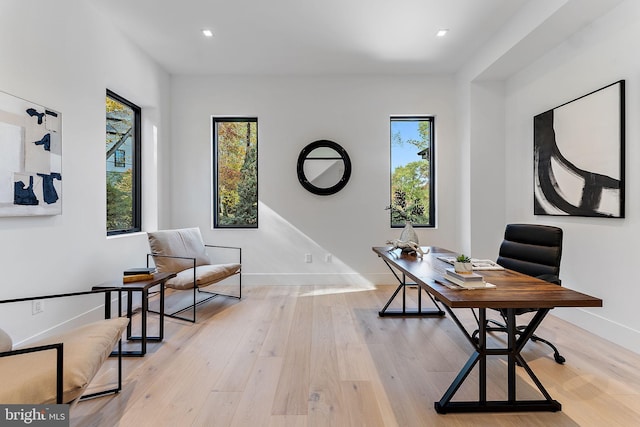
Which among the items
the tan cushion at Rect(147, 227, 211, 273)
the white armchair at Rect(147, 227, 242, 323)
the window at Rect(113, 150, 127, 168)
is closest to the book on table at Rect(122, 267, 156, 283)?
the white armchair at Rect(147, 227, 242, 323)

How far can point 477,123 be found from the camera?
4.24 m

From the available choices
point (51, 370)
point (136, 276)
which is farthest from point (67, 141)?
point (51, 370)

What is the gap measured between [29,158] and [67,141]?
18.3 inches

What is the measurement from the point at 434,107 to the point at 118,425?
183 inches

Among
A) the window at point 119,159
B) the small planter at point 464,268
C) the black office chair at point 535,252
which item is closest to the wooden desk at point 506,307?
the small planter at point 464,268

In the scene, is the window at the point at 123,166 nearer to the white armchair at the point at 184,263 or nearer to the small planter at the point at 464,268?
the white armchair at the point at 184,263

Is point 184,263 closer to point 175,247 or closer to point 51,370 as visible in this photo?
point 175,247

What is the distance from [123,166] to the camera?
389 centimetres

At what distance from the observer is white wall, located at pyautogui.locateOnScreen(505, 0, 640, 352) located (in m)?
2.55

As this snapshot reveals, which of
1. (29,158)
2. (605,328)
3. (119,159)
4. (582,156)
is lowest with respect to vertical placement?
(605,328)

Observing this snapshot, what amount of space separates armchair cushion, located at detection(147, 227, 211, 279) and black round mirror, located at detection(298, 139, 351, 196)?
158 centimetres

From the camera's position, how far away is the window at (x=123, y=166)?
361cm

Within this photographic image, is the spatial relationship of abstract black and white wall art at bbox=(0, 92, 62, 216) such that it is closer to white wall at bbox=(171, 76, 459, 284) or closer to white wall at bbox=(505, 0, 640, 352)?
white wall at bbox=(171, 76, 459, 284)

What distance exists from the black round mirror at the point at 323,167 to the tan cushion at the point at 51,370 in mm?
3262
